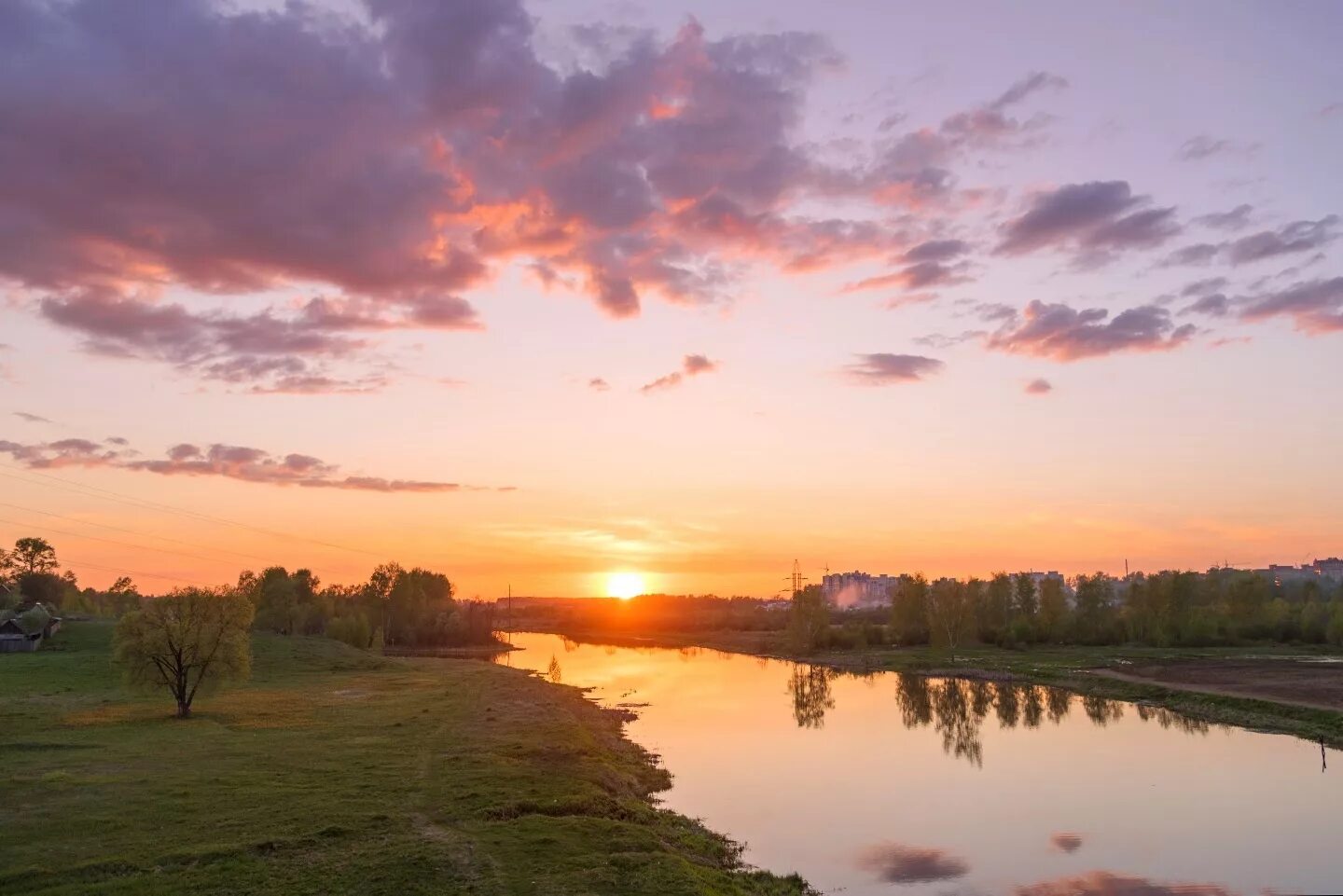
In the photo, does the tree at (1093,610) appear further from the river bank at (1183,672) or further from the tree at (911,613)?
the tree at (911,613)

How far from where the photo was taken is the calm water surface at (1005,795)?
30.6 meters

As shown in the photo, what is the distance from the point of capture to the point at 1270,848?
33469mm

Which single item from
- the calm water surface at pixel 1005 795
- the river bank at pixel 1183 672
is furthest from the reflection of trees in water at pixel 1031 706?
the river bank at pixel 1183 672

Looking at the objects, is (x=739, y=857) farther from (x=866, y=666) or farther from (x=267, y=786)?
(x=866, y=666)

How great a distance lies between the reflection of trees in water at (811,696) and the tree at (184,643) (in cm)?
4413

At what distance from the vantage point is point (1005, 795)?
43031 mm

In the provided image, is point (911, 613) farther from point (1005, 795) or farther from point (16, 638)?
point (16, 638)

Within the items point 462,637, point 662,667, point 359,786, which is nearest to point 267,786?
point 359,786

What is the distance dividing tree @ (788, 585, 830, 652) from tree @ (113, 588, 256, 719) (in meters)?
108

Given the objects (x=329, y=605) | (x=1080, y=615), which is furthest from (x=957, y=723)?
(x=329, y=605)

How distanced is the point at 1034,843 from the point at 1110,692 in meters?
60.3

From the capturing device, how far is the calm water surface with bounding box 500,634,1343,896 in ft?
100

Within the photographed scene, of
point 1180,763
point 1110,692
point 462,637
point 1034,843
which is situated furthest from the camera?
point 462,637

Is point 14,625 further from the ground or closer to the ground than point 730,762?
further from the ground
